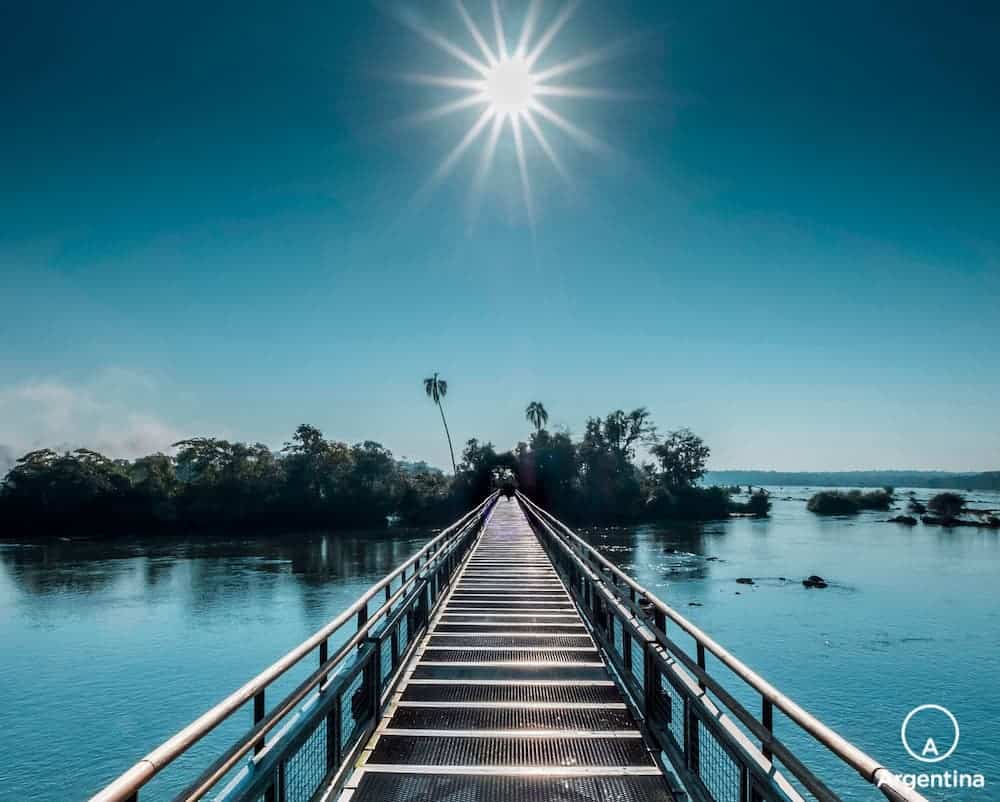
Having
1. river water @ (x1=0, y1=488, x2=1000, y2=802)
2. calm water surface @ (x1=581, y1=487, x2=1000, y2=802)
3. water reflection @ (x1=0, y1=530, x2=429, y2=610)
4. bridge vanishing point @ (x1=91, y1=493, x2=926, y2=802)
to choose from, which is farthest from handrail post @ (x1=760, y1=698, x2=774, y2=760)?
water reflection @ (x1=0, y1=530, x2=429, y2=610)

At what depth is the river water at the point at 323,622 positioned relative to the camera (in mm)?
16922

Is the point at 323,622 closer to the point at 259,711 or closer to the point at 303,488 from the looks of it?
the point at 259,711

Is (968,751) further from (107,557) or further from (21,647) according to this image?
(107,557)

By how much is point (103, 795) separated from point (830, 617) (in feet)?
102

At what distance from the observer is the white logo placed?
16.1 metres

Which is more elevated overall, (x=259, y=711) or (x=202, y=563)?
(x=259, y=711)

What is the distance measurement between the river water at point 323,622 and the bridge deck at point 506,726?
11614 mm

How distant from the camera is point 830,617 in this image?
91.9 feet

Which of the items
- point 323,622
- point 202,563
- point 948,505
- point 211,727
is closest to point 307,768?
point 211,727

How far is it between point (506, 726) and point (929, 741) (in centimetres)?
1685

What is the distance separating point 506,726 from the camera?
544cm

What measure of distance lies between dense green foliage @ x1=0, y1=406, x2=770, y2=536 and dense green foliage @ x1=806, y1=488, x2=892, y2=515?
24.9 m

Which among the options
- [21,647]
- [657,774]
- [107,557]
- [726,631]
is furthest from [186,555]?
[657,774]

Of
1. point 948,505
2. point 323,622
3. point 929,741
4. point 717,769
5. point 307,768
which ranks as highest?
point 307,768
